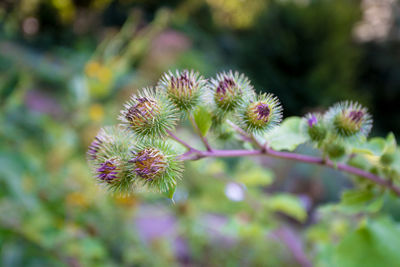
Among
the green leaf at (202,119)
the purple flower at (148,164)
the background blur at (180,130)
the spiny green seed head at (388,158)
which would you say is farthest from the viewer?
the background blur at (180,130)

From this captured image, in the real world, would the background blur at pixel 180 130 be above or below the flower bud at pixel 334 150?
above

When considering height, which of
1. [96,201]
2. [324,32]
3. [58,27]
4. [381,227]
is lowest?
[381,227]

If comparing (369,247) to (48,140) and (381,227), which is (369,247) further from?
(48,140)

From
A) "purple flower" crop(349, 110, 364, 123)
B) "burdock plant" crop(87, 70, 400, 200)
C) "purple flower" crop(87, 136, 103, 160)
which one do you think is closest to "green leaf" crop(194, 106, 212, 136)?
"burdock plant" crop(87, 70, 400, 200)

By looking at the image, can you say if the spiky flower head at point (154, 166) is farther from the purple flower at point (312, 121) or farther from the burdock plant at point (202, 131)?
the purple flower at point (312, 121)

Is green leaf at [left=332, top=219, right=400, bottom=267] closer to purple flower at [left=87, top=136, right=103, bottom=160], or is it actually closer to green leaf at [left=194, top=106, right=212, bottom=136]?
green leaf at [left=194, top=106, right=212, bottom=136]

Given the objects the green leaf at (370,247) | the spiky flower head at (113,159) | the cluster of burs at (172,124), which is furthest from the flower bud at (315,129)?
the spiky flower head at (113,159)

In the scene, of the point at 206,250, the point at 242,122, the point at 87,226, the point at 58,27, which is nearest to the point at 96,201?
the point at 87,226

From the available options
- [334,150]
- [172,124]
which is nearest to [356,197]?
[334,150]
